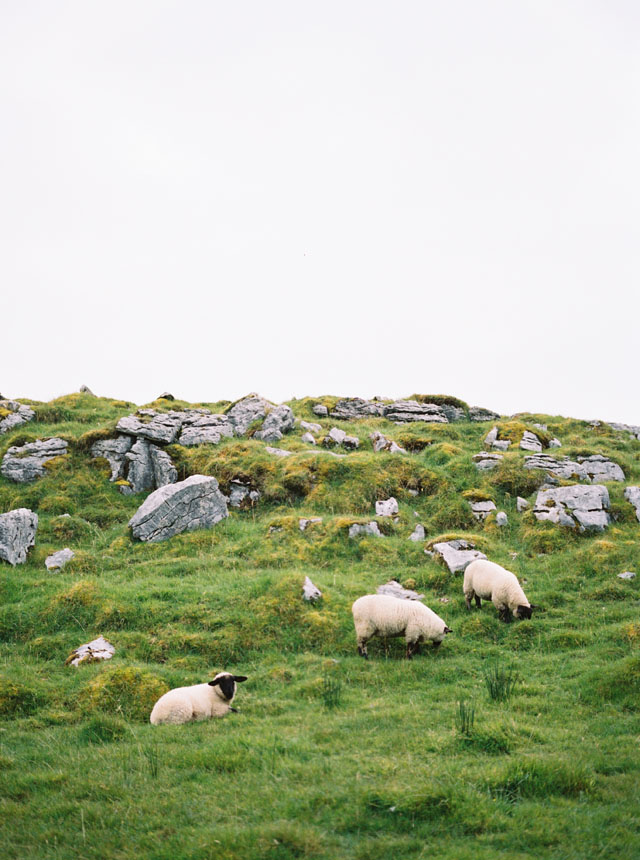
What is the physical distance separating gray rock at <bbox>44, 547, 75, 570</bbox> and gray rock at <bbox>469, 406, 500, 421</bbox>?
28147 mm

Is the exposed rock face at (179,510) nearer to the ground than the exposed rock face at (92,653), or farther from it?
farther from it

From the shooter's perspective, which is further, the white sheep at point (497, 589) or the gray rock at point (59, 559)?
the gray rock at point (59, 559)

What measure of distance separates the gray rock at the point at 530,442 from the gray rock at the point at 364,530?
11.9 meters

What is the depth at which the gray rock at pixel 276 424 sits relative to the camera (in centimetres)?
3072

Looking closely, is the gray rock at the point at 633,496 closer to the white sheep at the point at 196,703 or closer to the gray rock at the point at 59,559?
the white sheep at the point at 196,703

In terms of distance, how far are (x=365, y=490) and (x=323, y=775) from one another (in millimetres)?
16952

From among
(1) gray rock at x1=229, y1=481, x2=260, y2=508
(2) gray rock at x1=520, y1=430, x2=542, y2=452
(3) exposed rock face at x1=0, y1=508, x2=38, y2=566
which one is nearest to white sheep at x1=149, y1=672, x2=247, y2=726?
(3) exposed rock face at x1=0, y1=508, x2=38, y2=566

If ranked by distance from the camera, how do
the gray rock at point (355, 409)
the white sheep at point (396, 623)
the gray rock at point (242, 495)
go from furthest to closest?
the gray rock at point (355, 409)
the gray rock at point (242, 495)
the white sheep at point (396, 623)

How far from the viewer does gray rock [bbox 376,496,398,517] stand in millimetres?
22766

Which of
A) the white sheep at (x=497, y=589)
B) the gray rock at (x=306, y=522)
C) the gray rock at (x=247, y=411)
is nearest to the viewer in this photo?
the white sheep at (x=497, y=589)

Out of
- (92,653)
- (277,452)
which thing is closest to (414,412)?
(277,452)

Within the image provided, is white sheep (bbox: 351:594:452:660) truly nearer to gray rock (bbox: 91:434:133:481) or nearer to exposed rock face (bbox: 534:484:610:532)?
exposed rock face (bbox: 534:484:610:532)

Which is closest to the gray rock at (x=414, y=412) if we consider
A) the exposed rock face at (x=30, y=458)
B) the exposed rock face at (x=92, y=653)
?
the exposed rock face at (x=30, y=458)

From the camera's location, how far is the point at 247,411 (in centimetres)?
3353
